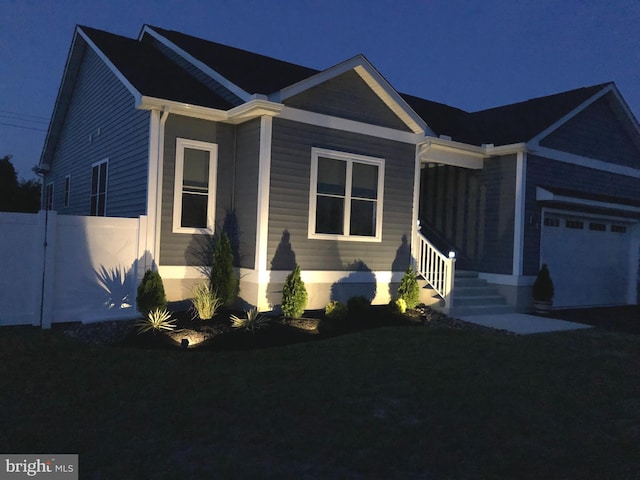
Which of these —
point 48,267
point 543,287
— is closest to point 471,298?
point 543,287

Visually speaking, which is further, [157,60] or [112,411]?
[157,60]

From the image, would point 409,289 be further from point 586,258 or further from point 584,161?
point 584,161

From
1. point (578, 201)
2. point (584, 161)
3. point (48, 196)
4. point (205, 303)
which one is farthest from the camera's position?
point (48, 196)

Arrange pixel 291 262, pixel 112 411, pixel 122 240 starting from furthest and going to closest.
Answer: pixel 291 262, pixel 122 240, pixel 112 411

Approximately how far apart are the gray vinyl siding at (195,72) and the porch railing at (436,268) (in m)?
4.88

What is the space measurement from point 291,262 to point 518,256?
5.70 m

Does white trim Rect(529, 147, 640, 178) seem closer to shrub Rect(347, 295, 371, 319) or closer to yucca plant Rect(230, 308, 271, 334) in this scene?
shrub Rect(347, 295, 371, 319)

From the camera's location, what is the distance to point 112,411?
4836 mm

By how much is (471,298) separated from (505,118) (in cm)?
568

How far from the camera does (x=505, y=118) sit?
14.4 metres

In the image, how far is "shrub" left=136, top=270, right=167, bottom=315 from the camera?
835cm

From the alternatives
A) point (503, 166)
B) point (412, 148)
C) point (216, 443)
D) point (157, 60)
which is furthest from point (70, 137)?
point (216, 443)

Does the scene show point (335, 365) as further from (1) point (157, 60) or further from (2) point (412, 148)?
(1) point (157, 60)

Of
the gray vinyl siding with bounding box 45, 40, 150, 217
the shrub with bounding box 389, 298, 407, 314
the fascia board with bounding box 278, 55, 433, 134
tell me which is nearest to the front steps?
the shrub with bounding box 389, 298, 407, 314
